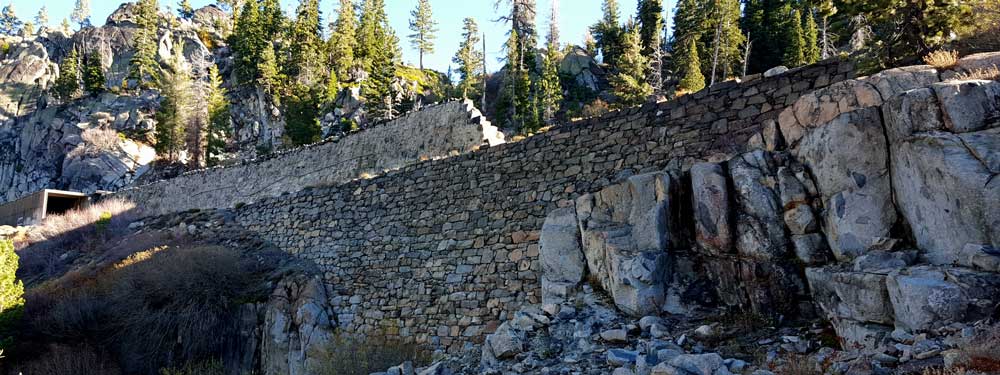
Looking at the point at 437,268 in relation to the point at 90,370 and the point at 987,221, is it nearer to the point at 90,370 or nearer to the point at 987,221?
the point at 90,370

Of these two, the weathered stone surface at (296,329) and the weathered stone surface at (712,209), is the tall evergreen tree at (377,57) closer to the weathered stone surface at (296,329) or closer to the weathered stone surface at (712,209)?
the weathered stone surface at (296,329)

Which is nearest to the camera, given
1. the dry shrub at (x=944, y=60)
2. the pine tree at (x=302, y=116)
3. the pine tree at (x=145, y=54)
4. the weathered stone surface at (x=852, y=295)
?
the weathered stone surface at (x=852, y=295)

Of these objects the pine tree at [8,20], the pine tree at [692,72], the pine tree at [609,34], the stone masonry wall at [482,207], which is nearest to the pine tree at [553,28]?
the pine tree at [609,34]

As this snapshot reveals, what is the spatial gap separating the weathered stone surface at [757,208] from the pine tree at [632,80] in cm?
2232

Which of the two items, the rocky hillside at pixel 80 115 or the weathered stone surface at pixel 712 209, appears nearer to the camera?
the weathered stone surface at pixel 712 209

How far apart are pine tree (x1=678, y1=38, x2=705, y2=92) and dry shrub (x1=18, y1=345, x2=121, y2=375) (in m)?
27.7

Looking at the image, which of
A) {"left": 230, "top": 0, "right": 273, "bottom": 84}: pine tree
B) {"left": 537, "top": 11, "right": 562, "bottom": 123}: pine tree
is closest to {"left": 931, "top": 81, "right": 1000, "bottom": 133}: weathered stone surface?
{"left": 537, "top": 11, "right": 562, "bottom": 123}: pine tree

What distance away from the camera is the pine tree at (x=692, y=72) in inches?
1206

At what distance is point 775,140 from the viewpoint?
747cm

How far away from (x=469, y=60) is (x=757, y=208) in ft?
153

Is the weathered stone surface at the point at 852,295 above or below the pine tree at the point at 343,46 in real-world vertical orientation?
below

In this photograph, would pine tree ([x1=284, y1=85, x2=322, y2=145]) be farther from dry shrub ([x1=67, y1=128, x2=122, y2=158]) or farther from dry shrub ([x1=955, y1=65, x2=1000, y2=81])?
dry shrub ([x1=955, y1=65, x2=1000, y2=81])

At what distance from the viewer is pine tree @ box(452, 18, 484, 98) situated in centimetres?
4712

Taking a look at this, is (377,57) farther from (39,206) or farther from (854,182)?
(854,182)
